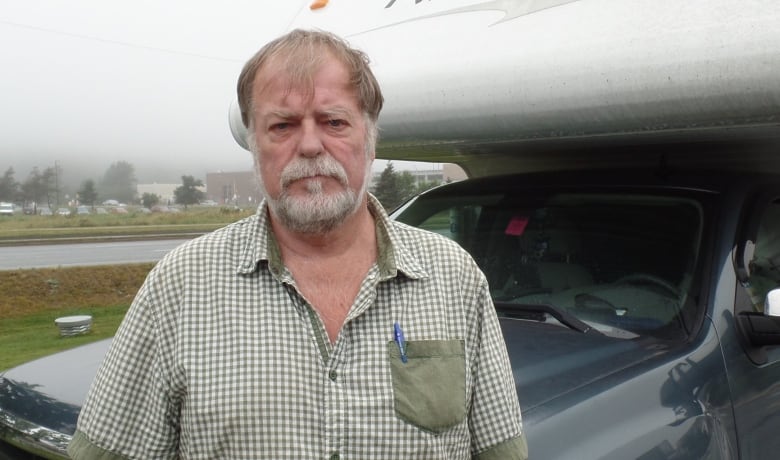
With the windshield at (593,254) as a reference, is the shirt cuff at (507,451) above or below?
below

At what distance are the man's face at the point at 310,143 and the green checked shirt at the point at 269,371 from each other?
12 centimetres

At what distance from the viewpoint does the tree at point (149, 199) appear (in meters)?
28.1

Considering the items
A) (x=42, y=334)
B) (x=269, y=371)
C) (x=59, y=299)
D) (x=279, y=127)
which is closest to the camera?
(x=269, y=371)

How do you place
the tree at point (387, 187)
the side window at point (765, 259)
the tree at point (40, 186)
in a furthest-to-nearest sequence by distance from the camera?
1. the tree at point (40, 186)
2. the tree at point (387, 187)
3. the side window at point (765, 259)

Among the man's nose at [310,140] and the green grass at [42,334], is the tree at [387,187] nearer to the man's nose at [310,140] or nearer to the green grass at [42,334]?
the green grass at [42,334]

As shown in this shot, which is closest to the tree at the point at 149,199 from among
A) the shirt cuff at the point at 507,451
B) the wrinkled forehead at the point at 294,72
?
the wrinkled forehead at the point at 294,72

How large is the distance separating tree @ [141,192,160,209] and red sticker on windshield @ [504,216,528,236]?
26151 millimetres

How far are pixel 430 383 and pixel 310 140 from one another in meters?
0.57

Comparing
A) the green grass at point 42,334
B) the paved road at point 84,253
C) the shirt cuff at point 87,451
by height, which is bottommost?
the paved road at point 84,253

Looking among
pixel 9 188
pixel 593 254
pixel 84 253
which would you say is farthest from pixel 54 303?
pixel 9 188

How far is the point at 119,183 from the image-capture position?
25.3 metres

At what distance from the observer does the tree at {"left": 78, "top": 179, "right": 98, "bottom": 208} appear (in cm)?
2522

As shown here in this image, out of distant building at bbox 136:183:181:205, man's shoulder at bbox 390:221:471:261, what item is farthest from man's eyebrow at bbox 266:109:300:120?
distant building at bbox 136:183:181:205

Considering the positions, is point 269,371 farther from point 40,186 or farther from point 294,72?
point 40,186
